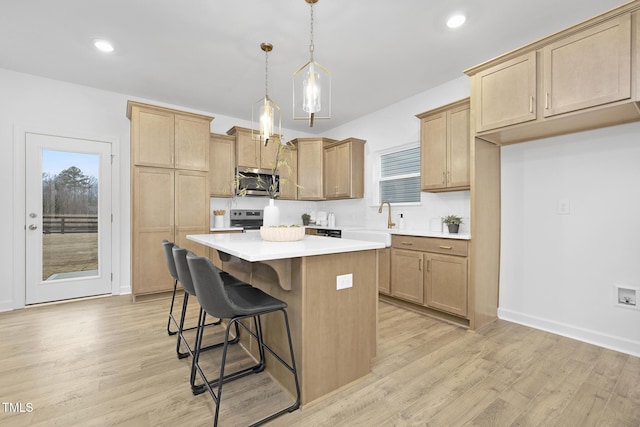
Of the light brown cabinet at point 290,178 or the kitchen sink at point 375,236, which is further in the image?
the light brown cabinet at point 290,178

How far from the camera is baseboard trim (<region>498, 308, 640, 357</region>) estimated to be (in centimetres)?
234

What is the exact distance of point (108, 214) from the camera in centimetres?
394

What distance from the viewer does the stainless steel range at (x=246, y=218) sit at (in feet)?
15.8

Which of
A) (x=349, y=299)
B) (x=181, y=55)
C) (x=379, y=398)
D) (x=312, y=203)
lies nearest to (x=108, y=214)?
(x=181, y=55)

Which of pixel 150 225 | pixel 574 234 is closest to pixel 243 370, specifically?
pixel 150 225

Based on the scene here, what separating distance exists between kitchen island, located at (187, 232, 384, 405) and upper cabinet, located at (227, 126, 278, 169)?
2.88 m

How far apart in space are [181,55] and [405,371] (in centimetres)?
360

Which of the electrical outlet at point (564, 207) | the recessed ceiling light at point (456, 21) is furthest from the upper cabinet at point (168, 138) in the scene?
the electrical outlet at point (564, 207)

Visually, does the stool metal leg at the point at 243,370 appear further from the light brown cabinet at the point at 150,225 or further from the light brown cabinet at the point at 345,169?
the light brown cabinet at the point at 345,169

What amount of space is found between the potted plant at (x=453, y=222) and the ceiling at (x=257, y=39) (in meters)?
1.69

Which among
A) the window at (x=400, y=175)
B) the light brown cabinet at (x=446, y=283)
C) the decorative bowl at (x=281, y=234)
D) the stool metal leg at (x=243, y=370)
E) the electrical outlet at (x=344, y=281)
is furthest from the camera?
the window at (x=400, y=175)

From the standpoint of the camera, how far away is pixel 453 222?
3279mm

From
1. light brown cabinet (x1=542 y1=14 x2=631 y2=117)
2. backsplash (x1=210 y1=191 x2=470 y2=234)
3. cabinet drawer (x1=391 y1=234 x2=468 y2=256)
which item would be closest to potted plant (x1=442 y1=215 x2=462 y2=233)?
backsplash (x1=210 y1=191 x2=470 y2=234)

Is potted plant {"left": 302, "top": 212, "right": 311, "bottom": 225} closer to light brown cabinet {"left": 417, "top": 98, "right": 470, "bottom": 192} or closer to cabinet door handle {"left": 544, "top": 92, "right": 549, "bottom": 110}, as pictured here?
light brown cabinet {"left": 417, "top": 98, "right": 470, "bottom": 192}
